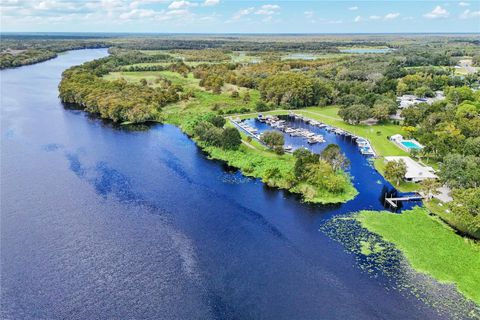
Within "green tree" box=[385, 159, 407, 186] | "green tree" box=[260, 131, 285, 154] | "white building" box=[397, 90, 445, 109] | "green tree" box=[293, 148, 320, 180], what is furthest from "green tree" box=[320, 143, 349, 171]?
"white building" box=[397, 90, 445, 109]

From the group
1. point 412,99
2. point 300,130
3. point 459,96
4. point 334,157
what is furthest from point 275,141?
point 412,99

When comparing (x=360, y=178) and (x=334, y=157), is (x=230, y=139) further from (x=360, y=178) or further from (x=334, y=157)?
(x=360, y=178)

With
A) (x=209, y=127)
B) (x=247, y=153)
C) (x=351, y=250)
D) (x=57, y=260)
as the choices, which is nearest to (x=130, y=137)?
(x=209, y=127)

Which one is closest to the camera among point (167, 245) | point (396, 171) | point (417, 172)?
point (167, 245)

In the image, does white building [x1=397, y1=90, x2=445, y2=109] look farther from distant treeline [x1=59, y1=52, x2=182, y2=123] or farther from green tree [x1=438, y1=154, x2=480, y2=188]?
distant treeline [x1=59, y1=52, x2=182, y2=123]

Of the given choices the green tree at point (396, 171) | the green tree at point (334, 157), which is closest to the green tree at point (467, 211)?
the green tree at point (396, 171)

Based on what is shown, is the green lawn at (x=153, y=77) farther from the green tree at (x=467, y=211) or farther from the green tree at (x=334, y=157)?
the green tree at (x=467, y=211)

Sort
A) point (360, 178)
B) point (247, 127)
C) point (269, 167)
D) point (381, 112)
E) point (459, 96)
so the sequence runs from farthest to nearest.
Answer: point (459, 96) < point (381, 112) < point (247, 127) < point (269, 167) < point (360, 178)
